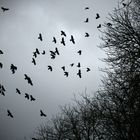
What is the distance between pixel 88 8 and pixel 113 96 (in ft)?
14.1

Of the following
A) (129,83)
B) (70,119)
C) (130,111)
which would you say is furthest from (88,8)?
(70,119)

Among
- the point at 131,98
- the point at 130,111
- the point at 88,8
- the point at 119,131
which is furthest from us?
the point at 88,8

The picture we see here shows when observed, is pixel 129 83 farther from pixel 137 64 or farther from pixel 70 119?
pixel 70 119

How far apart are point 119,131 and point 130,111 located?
1.24 m

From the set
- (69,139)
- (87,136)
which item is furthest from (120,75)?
(69,139)

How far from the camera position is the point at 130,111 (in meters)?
9.70

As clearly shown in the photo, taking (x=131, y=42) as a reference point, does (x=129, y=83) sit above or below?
below

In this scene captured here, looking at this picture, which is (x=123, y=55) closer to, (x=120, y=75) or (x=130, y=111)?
(x=120, y=75)

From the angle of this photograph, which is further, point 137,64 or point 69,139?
point 69,139

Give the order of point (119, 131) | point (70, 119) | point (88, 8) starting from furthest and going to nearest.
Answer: point (70, 119)
point (88, 8)
point (119, 131)

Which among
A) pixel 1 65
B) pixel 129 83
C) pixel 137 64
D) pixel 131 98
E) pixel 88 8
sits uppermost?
pixel 88 8

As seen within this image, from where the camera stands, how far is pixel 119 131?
10438mm

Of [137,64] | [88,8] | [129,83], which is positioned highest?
[88,8]

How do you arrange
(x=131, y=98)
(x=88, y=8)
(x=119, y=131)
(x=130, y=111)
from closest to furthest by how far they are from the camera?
1. (x=131, y=98)
2. (x=130, y=111)
3. (x=119, y=131)
4. (x=88, y=8)
